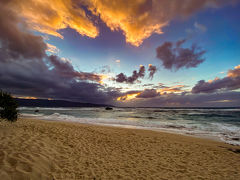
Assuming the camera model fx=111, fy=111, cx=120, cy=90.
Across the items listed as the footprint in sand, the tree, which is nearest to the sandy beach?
the footprint in sand

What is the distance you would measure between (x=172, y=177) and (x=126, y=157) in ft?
7.56

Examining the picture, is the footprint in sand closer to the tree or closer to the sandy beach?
the sandy beach

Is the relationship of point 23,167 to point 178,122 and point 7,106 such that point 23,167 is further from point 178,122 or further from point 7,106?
point 178,122

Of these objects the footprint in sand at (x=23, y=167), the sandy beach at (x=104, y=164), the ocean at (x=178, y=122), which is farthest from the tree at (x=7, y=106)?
the ocean at (x=178, y=122)

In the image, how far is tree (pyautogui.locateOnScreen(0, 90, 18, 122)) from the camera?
1012 centimetres

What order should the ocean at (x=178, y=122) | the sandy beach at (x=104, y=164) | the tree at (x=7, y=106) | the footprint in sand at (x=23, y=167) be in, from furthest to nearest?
the ocean at (x=178, y=122) < the tree at (x=7, y=106) < the sandy beach at (x=104, y=164) < the footprint in sand at (x=23, y=167)

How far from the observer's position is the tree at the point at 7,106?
1012cm

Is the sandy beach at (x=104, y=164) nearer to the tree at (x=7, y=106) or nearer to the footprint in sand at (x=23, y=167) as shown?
the footprint in sand at (x=23, y=167)

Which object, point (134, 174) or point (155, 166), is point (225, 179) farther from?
point (134, 174)

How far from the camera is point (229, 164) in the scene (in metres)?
6.11

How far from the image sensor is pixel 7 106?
1028 cm

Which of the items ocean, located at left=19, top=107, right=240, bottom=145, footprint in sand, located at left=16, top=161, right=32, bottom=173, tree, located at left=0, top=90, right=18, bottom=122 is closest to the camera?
footprint in sand, located at left=16, top=161, right=32, bottom=173

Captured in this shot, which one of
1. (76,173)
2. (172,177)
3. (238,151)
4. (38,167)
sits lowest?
(238,151)

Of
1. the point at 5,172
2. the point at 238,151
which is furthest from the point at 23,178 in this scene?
the point at 238,151
